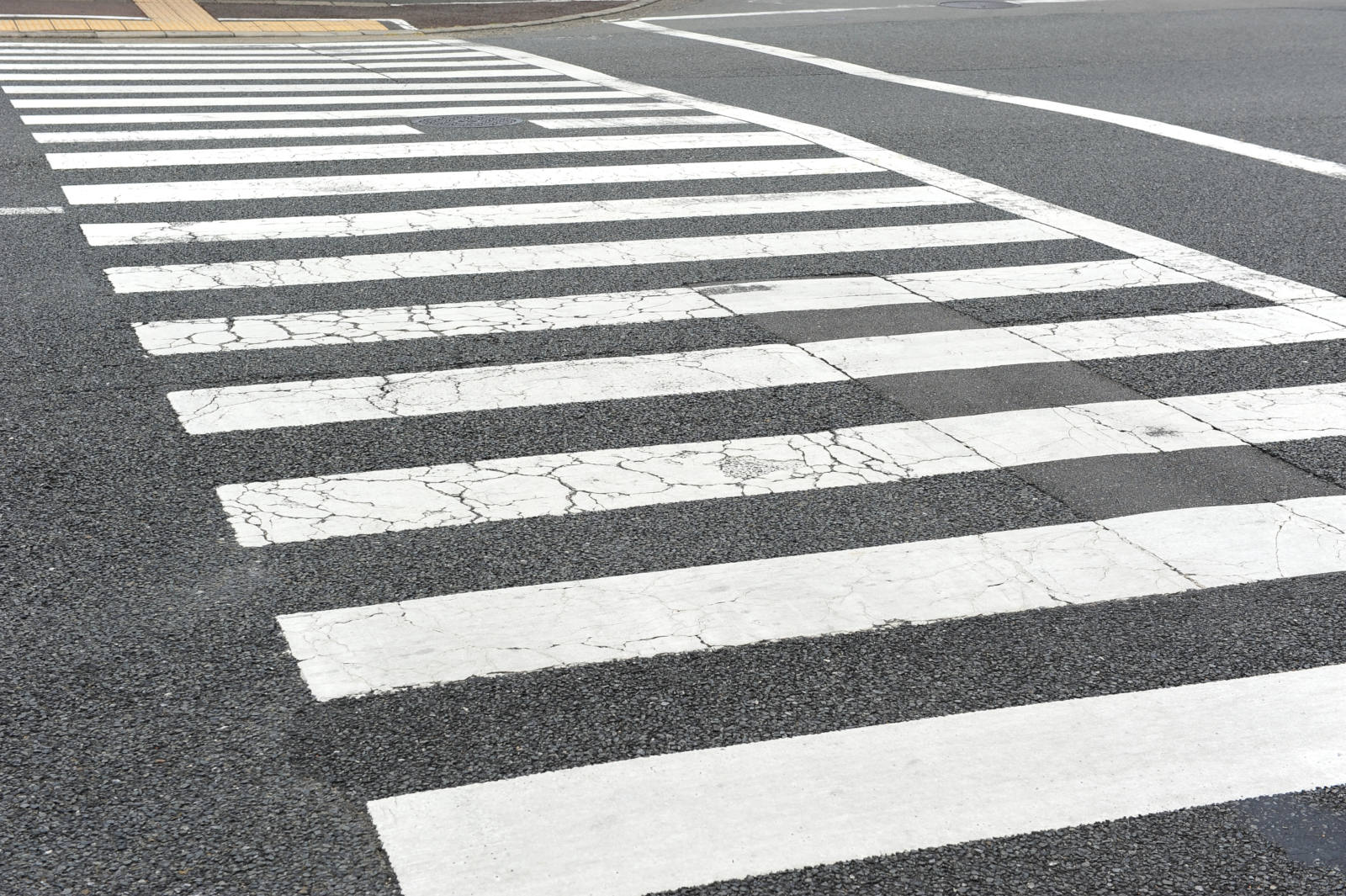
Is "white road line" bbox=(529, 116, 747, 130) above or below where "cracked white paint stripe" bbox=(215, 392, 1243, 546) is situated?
above

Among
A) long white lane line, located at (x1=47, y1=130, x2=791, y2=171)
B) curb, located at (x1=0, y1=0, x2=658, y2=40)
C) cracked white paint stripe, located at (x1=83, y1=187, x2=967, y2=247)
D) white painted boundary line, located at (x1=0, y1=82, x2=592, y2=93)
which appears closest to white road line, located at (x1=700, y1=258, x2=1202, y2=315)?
cracked white paint stripe, located at (x1=83, y1=187, x2=967, y2=247)

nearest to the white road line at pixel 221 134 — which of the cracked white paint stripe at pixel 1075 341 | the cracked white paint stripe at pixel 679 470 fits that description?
the cracked white paint stripe at pixel 679 470

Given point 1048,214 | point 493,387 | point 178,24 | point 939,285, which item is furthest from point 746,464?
point 178,24

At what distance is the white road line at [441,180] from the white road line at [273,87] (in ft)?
14.2

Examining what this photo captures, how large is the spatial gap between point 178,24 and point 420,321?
560 inches

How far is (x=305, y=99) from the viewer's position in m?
13.2

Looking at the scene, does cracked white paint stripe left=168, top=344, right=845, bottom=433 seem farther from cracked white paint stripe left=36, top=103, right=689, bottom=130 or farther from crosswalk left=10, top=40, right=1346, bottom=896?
cracked white paint stripe left=36, top=103, right=689, bottom=130

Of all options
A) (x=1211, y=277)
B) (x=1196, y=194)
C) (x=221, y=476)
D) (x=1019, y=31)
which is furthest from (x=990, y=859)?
(x=1019, y=31)

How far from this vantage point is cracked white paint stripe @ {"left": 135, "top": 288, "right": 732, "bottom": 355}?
21.1 ft

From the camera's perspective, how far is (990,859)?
10.2ft

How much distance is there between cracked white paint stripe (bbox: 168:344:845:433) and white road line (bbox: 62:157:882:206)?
374 centimetres

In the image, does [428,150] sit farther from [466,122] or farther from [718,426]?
[718,426]

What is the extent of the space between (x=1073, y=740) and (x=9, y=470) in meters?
3.81

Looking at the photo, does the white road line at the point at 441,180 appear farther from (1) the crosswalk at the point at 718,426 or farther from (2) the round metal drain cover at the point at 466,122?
(2) the round metal drain cover at the point at 466,122
